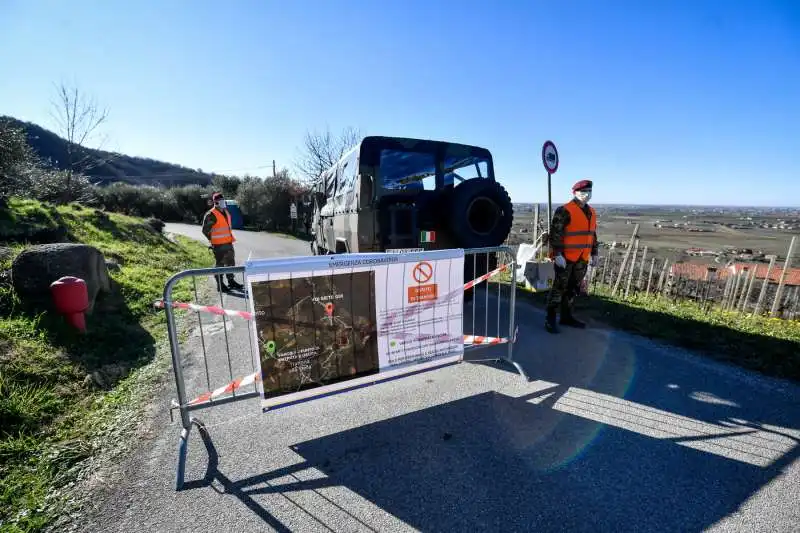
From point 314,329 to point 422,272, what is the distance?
3.38 ft

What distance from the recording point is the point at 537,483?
2.19 metres

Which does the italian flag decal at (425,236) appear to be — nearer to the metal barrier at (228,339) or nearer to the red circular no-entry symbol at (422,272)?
the metal barrier at (228,339)

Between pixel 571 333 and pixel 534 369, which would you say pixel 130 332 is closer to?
pixel 534 369

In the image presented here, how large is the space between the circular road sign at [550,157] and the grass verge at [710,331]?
253cm

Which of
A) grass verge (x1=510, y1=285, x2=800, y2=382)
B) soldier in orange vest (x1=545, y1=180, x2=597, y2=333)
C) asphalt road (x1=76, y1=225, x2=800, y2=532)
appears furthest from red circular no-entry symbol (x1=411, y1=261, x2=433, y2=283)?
grass verge (x1=510, y1=285, x2=800, y2=382)

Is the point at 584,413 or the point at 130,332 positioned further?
the point at 130,332

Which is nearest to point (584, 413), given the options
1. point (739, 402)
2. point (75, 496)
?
point (739, 402)

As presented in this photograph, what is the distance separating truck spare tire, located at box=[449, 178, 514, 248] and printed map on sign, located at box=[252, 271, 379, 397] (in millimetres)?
2207

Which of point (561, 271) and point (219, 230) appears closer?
point (561, 271)

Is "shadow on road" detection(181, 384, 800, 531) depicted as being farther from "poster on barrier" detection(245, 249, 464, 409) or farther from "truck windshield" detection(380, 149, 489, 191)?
"truck windshield" detection(380, 149, 489, 191)

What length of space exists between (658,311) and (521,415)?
4.45 metres

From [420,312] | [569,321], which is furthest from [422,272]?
[569,321]

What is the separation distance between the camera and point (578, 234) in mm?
4805

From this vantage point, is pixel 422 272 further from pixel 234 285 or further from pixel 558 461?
pixel 234 285
